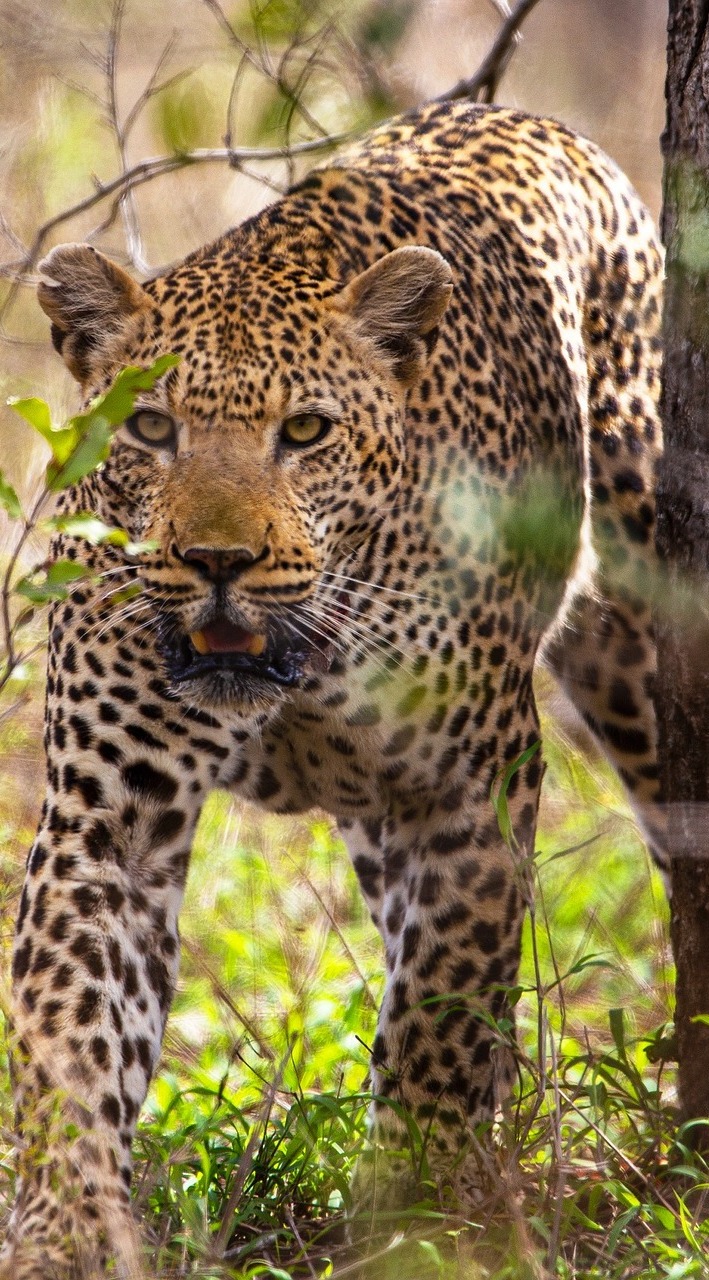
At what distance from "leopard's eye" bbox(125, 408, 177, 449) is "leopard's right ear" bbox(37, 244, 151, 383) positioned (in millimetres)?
378

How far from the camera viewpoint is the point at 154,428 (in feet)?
15.3

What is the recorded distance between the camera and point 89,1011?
15.1ft

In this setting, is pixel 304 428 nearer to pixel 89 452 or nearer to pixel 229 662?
pixel 229 662

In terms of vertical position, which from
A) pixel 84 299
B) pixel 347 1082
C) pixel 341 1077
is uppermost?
pixel 84 299

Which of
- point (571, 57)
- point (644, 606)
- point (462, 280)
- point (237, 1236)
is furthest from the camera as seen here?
point (571, 57)

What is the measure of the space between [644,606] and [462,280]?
1496 mm

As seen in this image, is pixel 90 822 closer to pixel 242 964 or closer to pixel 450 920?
pixel 450 920

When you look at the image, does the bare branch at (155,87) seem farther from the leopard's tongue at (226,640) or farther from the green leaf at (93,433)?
the leopard's tongue at (226,640)

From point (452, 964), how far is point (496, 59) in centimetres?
314

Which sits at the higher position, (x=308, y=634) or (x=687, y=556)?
(x=687, y=556)

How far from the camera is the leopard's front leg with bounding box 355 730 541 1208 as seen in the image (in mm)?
5160

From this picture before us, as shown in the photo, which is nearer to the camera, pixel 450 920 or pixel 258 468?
pixel 258 468

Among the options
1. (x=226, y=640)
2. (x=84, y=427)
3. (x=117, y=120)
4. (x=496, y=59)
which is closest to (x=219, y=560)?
(x=226, y=640)

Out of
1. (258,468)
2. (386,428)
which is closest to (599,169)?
(386,428)
